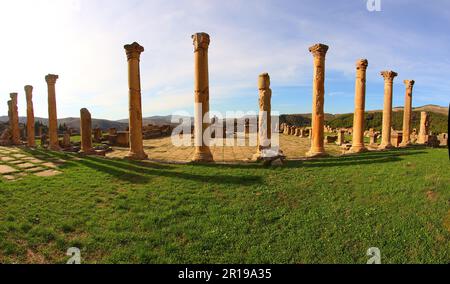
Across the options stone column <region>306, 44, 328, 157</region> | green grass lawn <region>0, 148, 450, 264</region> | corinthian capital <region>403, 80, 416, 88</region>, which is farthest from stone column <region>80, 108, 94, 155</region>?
corinthian capital <region>403, 80, 416, 88</region>

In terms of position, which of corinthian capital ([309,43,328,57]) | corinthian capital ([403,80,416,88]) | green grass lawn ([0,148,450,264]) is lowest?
green grass lawn ([0,148,450,264])

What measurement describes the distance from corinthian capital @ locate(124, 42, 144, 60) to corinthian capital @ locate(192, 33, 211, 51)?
10.5 feet

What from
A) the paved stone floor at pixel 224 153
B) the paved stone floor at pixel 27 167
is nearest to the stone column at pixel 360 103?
the paved stone floor at pixel 224 153

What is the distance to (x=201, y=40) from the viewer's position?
460 inches

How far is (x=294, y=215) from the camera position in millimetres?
6238

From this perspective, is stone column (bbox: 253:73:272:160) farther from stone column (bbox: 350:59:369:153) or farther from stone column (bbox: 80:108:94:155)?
stone column (bbox: 80:108:94:155)

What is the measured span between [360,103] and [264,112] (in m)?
6.84

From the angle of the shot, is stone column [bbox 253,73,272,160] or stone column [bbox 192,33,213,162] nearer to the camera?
stone column [bbox 192,33,213,162]

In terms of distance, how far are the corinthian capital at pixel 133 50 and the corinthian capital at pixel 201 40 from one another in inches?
126

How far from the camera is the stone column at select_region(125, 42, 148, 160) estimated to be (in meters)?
12.8

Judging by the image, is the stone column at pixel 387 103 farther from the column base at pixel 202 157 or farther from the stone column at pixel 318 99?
the column base at pixel 202 157

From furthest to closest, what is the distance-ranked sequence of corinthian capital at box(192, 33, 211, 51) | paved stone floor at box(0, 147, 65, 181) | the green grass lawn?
corinthian capital at box(192, 33, 211, 51)
paved stone floor at box(0, 147, 65, 181)
the green grass lawn

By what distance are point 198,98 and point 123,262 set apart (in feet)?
27.7
